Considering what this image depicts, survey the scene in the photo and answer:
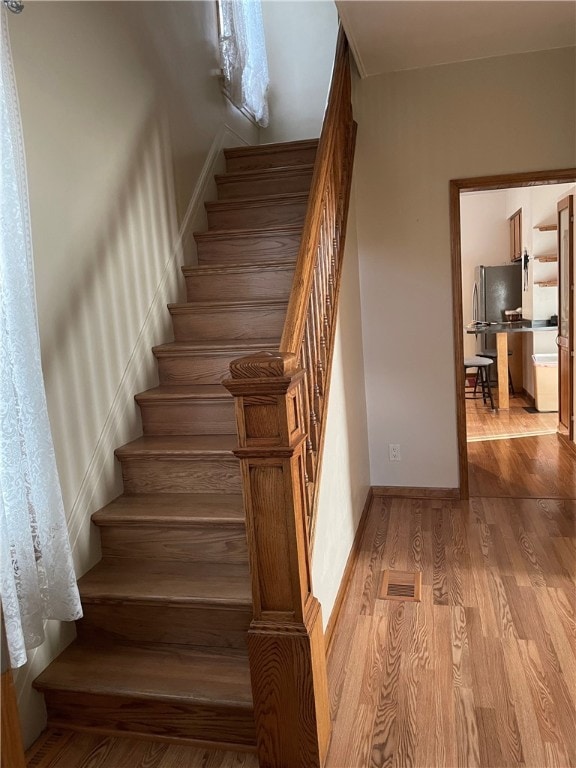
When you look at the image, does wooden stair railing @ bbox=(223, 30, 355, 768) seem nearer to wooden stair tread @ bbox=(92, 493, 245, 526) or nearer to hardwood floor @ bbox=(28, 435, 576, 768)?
hardwood floor @ bbox=(28, 435, 576, 768)

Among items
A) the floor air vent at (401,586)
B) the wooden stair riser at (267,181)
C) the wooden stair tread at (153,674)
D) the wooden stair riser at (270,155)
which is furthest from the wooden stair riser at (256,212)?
the wooden stair tread at (153,674)

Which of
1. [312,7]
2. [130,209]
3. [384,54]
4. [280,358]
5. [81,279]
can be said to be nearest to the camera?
[280,358]

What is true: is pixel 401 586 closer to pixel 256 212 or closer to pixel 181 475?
pixel 181 475

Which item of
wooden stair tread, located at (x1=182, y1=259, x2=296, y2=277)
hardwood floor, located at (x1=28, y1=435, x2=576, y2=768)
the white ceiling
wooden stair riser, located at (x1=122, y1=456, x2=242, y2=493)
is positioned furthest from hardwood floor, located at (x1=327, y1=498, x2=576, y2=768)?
the white ceiling

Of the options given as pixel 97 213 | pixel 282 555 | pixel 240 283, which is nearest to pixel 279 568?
pixel 282 555

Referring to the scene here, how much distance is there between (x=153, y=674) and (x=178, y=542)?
1.61ft

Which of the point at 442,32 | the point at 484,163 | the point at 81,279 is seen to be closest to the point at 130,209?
the point at 81,279

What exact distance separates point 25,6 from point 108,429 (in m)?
1.63

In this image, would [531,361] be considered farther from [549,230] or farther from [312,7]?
[312,7]

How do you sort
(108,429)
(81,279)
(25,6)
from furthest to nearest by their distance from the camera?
(108,429) → (81,279) → (25,6)

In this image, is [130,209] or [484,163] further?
[484,163]

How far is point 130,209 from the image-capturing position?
2.81 metres

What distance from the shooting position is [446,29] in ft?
9.82

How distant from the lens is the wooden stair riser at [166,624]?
6.75 ft
